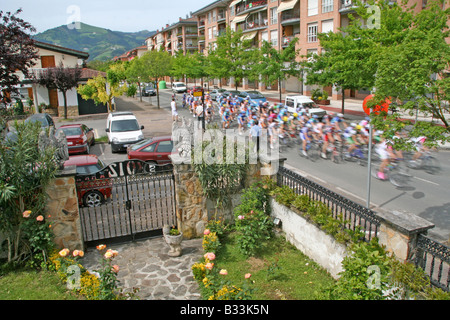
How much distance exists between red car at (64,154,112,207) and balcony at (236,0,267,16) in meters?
45.5

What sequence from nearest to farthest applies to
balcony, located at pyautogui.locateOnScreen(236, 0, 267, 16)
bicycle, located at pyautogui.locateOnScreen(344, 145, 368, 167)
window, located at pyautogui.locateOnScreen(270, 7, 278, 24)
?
bicycle, located at pyautogui.locateOnScreen(344, 145, 368, 167) → window, located at pyautogui.locateOnScreen(270, 7, 278, 24) → balcony, located at pyautogui.locateOnScreen(236, 0, 267, 16)

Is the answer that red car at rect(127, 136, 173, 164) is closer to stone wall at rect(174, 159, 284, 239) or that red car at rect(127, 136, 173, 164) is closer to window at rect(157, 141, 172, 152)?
window at rect(157, 141, 172, 152)

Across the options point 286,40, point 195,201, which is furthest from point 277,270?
point 286,40

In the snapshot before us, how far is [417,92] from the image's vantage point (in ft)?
22.4

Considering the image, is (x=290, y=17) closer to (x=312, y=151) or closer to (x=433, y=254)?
(x=312, y=151)

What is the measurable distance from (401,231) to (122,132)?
15825 mm

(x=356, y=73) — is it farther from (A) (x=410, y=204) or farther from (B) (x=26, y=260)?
(B) (x=26, y=260)

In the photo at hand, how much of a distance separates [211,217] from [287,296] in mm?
3277

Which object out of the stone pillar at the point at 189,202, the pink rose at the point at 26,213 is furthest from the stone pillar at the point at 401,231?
the pink rose at the point at 26,213

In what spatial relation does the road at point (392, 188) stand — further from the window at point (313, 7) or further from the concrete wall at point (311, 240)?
the window at point (313, 7)

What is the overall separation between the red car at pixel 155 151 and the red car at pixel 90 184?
2.20 m

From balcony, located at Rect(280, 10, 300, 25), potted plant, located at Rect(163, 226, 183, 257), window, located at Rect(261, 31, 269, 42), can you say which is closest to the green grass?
potted plant, located at Rect(163, 226, 183, 257)

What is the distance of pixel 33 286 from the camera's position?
6832 millimetres

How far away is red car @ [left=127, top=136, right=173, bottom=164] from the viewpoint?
14.0m
